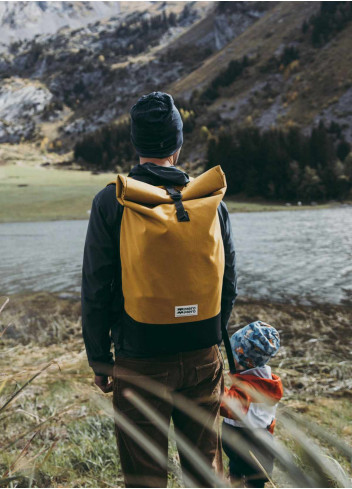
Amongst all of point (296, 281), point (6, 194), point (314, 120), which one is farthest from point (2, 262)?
point (314, 120)

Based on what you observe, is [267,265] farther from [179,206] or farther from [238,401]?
[179,206]

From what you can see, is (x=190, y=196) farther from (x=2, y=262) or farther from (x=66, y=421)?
(x=2, y=262)

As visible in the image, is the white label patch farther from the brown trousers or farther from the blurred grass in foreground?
the blurred grass in foreground

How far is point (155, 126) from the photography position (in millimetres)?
2352

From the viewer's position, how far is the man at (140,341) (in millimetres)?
2314

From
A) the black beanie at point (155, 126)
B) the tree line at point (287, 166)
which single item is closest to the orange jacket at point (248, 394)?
the black beanie at point (155, 126)

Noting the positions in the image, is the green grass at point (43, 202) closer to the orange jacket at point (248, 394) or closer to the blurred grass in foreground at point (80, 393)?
the blurred grass in foreground at point (80, 393)

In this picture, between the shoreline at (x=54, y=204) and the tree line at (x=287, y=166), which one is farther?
the tree line at (x=287, y=166)

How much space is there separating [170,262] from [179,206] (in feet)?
1.06

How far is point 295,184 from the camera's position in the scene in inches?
2112

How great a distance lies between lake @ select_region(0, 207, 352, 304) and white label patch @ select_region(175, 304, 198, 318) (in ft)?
23.8

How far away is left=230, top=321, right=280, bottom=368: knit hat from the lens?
2971 millimetres

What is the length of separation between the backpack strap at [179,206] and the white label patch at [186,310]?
1.70 ft

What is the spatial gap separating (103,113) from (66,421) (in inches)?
7655
